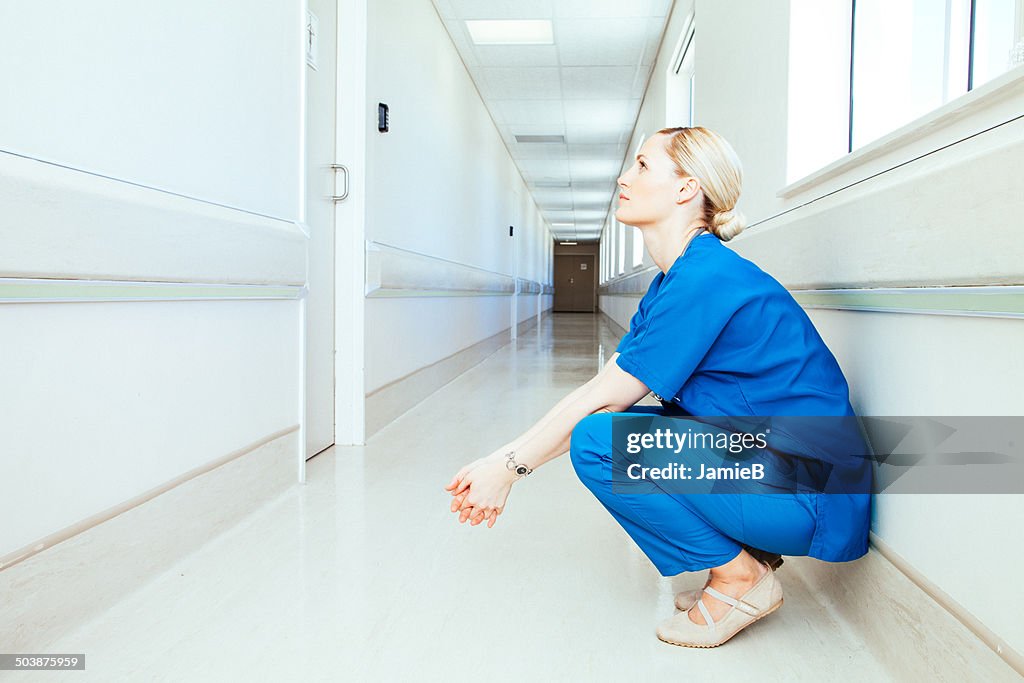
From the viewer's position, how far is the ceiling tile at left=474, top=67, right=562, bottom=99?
7.73 m

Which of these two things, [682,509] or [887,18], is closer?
[682,509]

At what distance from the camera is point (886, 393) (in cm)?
170

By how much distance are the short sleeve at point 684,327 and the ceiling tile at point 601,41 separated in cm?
515

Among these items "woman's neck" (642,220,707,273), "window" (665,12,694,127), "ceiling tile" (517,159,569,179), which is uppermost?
"ceiling tile" (517,159,569,179)

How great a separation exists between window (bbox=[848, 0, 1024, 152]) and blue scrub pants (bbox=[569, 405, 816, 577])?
971 millimetres

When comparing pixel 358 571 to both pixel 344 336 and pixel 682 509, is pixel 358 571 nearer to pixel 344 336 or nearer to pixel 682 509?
pixel 682 509

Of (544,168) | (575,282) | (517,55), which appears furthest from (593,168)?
(575,282)

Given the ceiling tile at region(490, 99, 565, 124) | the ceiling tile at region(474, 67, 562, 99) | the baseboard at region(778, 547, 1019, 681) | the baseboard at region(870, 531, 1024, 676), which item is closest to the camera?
the baseboard at region(870, 531, 1024, 676)

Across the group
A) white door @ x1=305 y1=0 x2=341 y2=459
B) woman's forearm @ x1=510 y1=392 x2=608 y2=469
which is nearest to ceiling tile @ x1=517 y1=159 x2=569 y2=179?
white door @ x1=305 y1=0 x2=341 y2=459

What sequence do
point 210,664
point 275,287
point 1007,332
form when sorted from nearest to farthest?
point 1007,332 < point 210,664 < point 275,287

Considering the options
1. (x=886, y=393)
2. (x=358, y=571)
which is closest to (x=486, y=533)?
(x=358, y=571)

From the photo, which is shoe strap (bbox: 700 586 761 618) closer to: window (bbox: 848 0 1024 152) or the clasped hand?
the clasped hand

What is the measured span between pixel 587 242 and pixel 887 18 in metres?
27.9

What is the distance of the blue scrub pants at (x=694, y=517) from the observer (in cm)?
164
